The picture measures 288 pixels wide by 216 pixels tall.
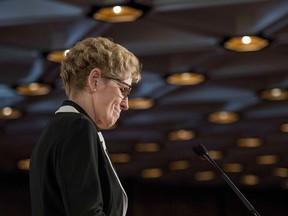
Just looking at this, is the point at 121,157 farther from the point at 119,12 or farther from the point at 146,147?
the point at 119,12

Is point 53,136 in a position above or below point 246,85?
below

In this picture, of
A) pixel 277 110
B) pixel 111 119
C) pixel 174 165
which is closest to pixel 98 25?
pixel 277 110

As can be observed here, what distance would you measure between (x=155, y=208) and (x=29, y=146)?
4728mm

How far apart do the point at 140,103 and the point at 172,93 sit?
1.94 ft

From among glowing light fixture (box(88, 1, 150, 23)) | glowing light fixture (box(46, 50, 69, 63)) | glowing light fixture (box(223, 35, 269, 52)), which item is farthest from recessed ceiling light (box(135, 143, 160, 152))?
glowing light fixture (box(88, 1, 150, 23))

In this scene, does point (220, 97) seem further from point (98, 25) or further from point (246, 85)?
point (98, 25)

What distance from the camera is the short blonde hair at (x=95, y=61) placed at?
7.06ft

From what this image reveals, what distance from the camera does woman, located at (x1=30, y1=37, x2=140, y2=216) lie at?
1960 millimetres

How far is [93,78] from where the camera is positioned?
2148mm

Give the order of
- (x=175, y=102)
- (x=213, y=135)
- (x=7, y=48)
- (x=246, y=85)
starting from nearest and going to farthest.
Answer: (x=7, y=48)
(x=246, y=85)
(x=175, y=102)
(x=213, y=135)

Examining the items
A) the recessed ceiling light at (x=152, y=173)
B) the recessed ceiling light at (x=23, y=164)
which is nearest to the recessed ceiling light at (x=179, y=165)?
the recessed ceiling light at (x=152, y=173)

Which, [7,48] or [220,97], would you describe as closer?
[7,48]

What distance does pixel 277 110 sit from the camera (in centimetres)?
1186

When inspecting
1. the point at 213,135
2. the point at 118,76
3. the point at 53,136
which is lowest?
the point at 53,136
